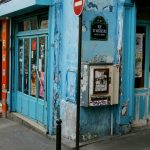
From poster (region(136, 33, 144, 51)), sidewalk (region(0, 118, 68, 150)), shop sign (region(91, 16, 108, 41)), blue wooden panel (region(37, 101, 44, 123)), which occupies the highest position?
shop sign (region(91, 16, 108, 41))

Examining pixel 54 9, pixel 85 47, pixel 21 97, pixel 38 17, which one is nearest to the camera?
pixel 85 47

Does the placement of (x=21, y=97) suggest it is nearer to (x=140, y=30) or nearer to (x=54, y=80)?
(x=54, y=80)

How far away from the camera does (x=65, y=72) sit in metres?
8.38

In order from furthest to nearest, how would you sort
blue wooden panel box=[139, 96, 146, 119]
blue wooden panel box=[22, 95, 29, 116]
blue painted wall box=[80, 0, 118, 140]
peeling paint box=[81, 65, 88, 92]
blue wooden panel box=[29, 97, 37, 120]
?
1. blue wooden panel box=[22, 95, 29, 116]
2. blue wooden panel box=[29, 97, 37, 120]
3. blue wooden panel box=[139, 96, 146, 119]
4. blue painted wall box=[80, 0, 118, 140]
5. peeling paint box=[81, 65, 88, 92]

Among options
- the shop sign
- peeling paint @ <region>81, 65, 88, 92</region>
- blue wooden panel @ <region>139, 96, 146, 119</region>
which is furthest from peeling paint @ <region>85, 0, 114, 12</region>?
blue wooden panel @ <region>139, 96, 146, 119</region>

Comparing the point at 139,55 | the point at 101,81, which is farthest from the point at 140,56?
the point at 101,81

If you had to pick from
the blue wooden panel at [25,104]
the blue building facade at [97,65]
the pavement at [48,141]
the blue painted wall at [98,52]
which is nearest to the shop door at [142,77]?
the blue building facade at [97,65]

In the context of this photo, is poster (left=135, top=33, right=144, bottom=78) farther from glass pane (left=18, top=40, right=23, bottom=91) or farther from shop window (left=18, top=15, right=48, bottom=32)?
glass pane (left=18, top=40, right=23, bottom=91)

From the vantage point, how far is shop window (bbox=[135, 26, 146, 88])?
346 inches

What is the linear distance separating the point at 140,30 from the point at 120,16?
880 mm

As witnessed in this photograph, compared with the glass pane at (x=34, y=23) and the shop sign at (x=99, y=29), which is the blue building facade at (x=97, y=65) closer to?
the shop sign at (x=99, y=29)

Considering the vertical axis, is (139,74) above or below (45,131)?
above

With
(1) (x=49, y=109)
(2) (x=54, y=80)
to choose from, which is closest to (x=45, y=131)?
(1) (x=49, y=109)

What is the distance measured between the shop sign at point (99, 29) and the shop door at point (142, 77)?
3.22 ft
